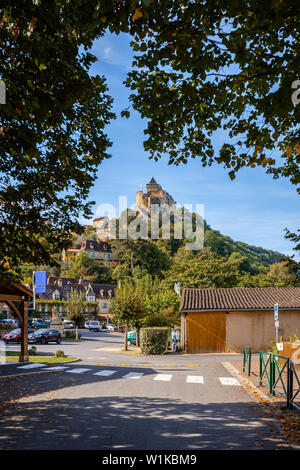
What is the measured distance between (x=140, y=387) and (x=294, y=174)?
7.88 metres

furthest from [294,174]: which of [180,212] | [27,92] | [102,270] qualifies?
[180,212]

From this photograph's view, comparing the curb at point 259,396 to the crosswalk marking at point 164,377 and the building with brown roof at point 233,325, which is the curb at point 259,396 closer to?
the crosswalk marking at point 164,377

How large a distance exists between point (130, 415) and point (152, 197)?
13707cm

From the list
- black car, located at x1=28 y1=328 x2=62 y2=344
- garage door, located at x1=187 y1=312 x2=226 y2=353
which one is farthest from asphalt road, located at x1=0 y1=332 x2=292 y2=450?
black car, located at x1=28 y1=328 x2=62 y2=344

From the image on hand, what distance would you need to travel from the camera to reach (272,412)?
9.19 meters

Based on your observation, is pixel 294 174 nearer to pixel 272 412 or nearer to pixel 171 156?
pixel 171 156

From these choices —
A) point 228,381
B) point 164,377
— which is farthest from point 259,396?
point 164,377

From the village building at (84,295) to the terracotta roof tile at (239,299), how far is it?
4162cm

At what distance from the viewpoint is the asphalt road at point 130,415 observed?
664 centimetres

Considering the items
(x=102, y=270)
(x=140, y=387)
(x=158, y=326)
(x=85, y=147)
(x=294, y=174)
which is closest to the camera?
(x=85, y=147)

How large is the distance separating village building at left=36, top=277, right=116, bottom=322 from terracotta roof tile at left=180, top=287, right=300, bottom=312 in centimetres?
4162

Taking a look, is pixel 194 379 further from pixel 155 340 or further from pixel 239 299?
pixel 239 299

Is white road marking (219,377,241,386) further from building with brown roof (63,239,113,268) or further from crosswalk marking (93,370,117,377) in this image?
building with brown roof (63,239,113,268)
